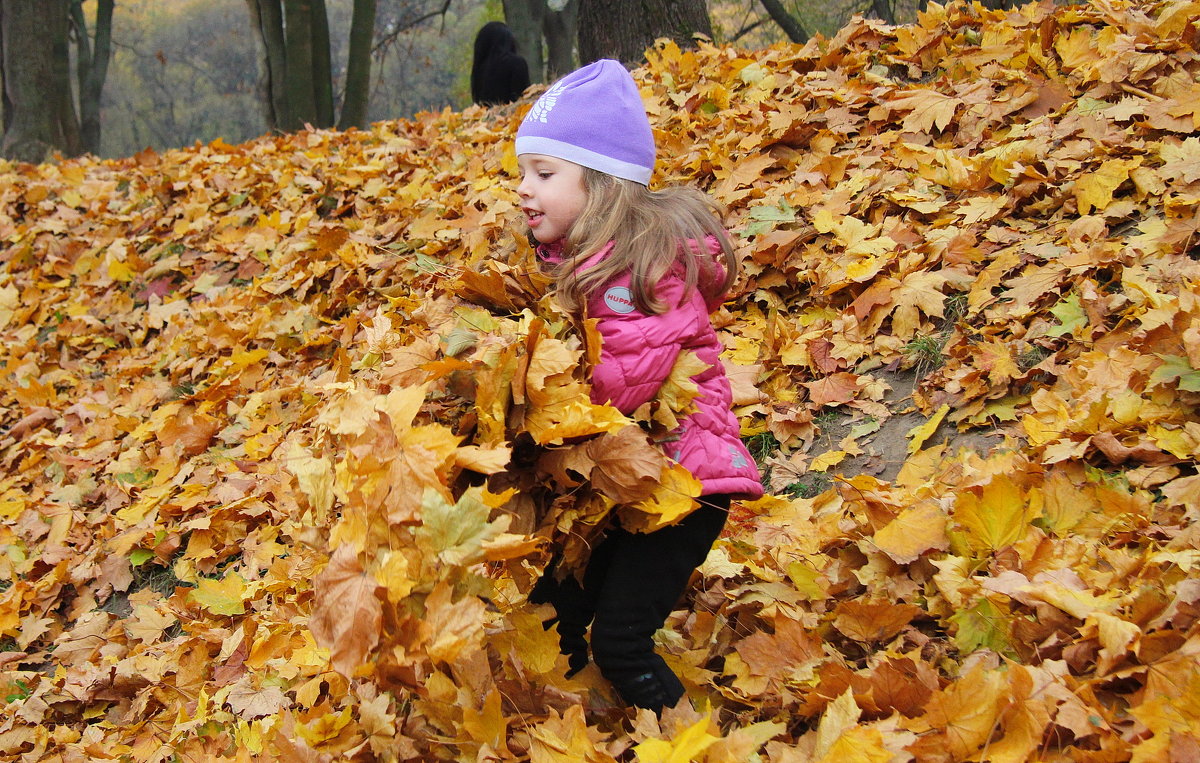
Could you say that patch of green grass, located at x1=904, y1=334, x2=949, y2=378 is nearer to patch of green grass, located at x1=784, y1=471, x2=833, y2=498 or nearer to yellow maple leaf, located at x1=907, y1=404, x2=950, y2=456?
yellow maple leaf, located at x1=907, y1=404, x2=950, y2=456

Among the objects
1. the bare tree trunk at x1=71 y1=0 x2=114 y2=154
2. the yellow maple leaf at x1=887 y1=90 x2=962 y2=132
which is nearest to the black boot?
the yellow maple leaf at x1=887 y1=90 x2=962 y2=132

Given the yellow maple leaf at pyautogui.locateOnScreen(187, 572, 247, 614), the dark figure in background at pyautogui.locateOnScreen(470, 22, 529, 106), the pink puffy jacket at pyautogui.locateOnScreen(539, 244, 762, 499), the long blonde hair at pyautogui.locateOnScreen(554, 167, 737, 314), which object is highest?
the dark figure in background at pyautogui.locateOnScreen(470, 22, 529, 106)

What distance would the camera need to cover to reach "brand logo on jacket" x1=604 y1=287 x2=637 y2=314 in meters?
2.02

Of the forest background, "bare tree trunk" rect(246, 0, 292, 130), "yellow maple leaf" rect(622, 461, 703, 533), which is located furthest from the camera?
the forest background

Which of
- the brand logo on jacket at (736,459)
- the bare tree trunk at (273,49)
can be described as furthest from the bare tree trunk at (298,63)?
the brand logo on jacket at (736,459)

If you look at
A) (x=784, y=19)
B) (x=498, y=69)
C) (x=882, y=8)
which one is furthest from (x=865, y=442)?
(x=882, y=8)

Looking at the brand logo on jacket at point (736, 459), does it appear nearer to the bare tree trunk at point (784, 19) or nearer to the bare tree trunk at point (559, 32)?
the bare tree trunk at point (559, 32)

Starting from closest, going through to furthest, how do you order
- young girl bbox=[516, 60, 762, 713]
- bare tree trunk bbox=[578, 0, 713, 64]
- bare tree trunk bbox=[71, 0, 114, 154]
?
young girl bbox=[516, 60, 762, 713]
bare tree trunk bbox=[578, 0, 713, 64]
bare tree trunk bbox=[71, 0, 114, 154]

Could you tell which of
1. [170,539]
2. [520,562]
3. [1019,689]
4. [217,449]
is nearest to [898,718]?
[1019,689]

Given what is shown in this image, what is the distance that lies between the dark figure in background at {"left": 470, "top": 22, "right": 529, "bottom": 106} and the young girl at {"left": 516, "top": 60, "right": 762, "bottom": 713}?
274 inches

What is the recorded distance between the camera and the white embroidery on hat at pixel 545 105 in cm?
226

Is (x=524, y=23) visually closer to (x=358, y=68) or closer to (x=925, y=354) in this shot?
(x=358, y=68)

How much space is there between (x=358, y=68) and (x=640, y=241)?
37.7ft

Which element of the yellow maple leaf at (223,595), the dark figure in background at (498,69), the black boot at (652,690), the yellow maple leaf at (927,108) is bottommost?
the yellow maple leaf at (223,595)
